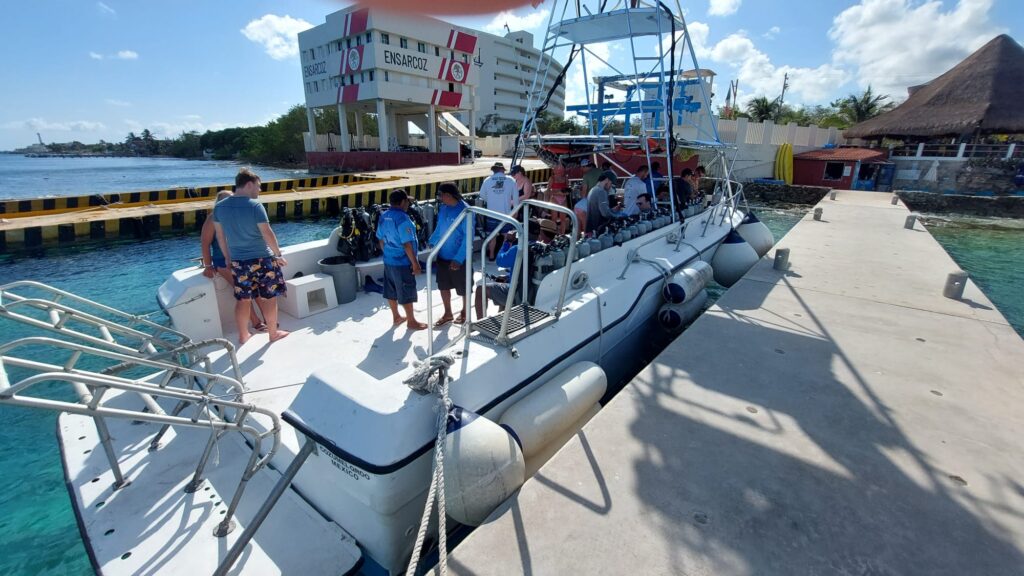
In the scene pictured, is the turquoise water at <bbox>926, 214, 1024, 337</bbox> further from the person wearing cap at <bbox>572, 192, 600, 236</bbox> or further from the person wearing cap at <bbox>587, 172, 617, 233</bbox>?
the person wearing cap at <bbox>572, 192, 600, 236</bbox>

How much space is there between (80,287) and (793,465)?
10.4 meters

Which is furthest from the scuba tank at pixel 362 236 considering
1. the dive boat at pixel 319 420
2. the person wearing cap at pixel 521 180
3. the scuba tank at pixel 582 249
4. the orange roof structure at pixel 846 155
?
the orange roof structure at pixel 846 155

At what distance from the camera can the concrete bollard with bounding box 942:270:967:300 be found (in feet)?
16.8

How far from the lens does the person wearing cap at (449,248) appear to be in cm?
365

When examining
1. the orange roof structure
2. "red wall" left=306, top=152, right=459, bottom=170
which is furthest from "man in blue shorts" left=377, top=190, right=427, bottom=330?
"red wall" left=306, top=152, right=459, bottom=170

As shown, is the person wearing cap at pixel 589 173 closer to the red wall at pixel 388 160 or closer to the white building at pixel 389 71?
the white building at pixel 389 71

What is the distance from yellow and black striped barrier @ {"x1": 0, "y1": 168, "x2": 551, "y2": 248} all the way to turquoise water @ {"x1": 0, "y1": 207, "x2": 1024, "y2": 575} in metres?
0.47

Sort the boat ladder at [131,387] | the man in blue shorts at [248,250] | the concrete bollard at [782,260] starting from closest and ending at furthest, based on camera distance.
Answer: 1. the boat ladder at [131,387]
2. the man in blue shorts at [248,250]
3. the concrete bollard at [782,260]

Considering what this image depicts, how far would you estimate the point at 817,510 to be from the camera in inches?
86.1

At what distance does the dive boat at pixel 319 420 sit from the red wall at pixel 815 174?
23847mm

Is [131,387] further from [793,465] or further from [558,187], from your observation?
[558,187]

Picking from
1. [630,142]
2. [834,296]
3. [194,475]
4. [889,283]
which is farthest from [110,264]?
[889,283]

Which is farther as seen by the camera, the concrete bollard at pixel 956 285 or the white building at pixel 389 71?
the white building at pixel 389 71

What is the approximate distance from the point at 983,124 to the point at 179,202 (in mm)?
31136
